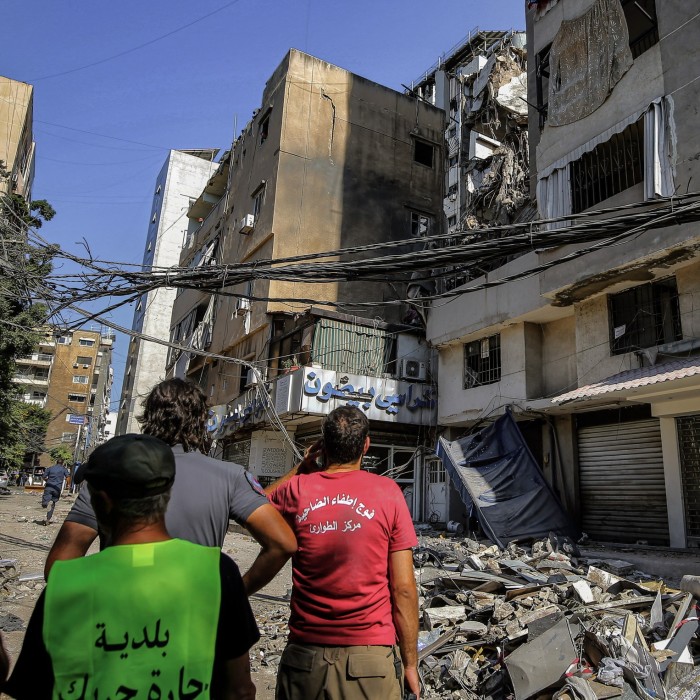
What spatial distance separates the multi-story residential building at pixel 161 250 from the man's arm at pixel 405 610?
38.9 meters

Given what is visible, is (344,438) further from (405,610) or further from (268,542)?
(405,610)

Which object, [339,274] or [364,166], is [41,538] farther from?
[364,166]

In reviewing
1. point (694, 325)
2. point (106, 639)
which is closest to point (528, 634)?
point (106, 639)

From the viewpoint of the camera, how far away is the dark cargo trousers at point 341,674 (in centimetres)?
223

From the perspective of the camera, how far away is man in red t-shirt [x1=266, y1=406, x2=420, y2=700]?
226cm

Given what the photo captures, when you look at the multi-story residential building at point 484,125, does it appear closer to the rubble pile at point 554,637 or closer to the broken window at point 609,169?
the broken window at point 609,169

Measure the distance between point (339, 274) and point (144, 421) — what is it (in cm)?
418

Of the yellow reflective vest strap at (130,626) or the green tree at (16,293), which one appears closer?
the yellow reflective vest strap at (130,626)

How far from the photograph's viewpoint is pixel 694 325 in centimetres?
1104

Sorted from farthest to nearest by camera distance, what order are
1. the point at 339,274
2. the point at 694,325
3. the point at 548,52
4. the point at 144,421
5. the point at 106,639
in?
the point at 548,52, the point at 694,325, the point at 339,274, the point at 144,421, the point at 106,639

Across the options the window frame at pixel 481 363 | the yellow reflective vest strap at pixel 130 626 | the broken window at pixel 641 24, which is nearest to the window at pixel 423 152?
the window frame at pixel 481 363

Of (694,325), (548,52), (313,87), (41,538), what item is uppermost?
(313,87)

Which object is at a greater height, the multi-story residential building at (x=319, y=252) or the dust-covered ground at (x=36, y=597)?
the multi-story residential building at (x=319, y=252)

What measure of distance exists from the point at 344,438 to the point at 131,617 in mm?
1396
